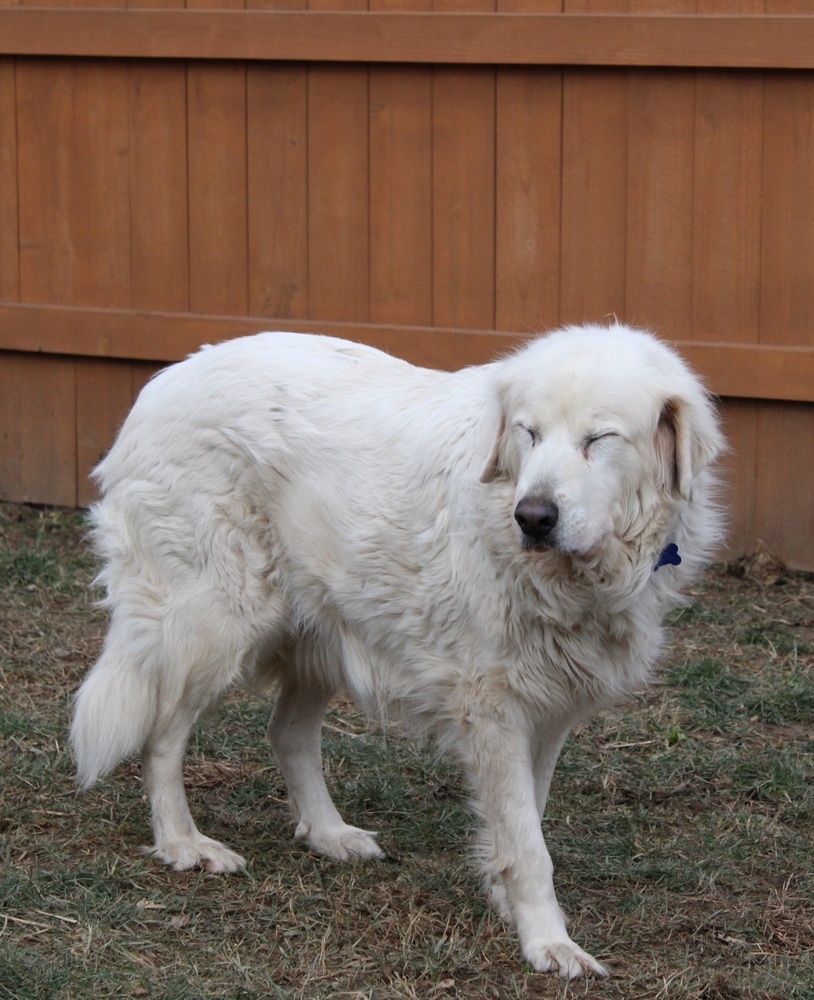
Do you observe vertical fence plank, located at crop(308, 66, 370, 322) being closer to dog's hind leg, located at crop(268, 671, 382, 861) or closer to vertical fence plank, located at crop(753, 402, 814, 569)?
vertical fence plank, located at crop(753, 402, 814, 569)

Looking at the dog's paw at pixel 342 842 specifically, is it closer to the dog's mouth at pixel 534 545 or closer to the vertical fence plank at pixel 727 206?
the dog's mouth at pixel 534 545

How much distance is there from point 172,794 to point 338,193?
3.55 m

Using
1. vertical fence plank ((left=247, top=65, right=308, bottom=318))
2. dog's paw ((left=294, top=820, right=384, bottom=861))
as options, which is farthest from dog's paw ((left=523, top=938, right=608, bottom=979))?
vertical fence plank ((left=247, top=65, right=308, bottom=318))

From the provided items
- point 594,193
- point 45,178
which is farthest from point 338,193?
point 45,178

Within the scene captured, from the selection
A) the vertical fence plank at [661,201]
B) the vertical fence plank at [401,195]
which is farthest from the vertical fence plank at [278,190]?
the vertical fence plank at [661,201]

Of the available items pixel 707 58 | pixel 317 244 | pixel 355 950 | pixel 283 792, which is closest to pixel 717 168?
pixel 707 58

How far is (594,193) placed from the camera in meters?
5.99

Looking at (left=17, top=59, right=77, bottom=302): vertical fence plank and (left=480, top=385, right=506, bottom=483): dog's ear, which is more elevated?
(left=17, top=59, right=77, bottom=302): vertical fence plank

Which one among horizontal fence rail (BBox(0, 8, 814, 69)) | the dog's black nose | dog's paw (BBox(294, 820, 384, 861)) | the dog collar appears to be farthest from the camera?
horizontal fence rail (BBox(0, 8, 814, 69))

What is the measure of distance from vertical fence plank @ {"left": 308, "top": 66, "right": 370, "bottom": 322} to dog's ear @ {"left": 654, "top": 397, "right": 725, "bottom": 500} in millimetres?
3572

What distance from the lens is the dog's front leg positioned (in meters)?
3.15

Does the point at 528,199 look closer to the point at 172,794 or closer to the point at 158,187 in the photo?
the point at 158,187

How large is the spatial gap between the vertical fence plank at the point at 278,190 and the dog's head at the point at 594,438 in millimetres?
3596

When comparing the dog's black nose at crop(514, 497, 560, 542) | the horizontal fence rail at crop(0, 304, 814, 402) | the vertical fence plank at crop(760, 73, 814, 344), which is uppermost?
the vertical fence plank at crop(760, 73, 814, 344)
